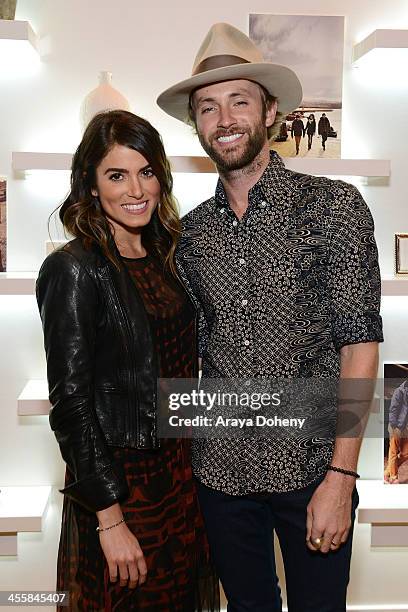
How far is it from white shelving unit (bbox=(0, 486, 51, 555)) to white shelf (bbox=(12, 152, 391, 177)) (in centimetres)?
97

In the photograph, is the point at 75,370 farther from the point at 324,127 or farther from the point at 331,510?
the point at 324,127

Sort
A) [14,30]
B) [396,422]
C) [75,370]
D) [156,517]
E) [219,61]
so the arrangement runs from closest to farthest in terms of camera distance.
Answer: [75,370] < [156,517] < [219,61] < [14,30] < [396,422]

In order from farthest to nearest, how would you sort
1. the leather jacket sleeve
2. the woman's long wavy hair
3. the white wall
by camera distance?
the white wall
the woman's long wavy hair
the leather jacket sleeve

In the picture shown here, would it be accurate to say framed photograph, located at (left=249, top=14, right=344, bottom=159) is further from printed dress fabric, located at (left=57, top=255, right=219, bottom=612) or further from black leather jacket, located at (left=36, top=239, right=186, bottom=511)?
black leather jacket, located at (left=36, top=239, right=186, bottom=511)

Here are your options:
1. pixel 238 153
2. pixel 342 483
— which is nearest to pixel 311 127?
pixel 238 153

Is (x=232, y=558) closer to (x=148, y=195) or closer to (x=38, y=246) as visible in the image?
(x=148, y=195)

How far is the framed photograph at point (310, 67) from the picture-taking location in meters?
2.21

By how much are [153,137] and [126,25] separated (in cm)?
77

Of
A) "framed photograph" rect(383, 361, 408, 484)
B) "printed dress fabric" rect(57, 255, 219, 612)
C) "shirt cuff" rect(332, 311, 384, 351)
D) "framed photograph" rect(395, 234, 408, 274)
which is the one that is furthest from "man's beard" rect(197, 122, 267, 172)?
"framed photograph" rect(383, 361, 408, 484)

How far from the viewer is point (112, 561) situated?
4.92 feet

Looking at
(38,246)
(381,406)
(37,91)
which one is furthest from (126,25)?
(381,406)

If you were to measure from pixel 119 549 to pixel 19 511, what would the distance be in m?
0.75

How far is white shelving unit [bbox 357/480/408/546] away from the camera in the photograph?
2121mm

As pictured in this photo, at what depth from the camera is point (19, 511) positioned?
2.14 metres
